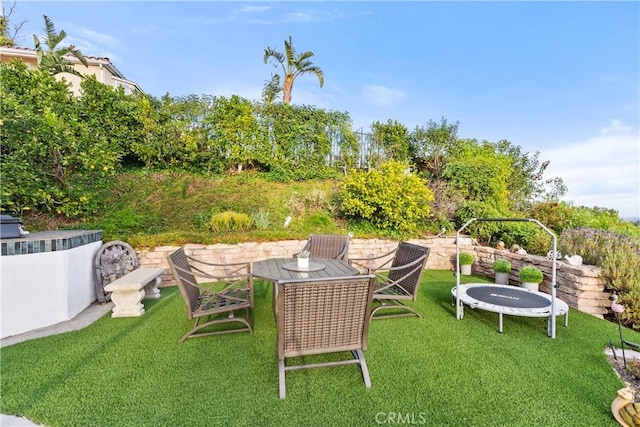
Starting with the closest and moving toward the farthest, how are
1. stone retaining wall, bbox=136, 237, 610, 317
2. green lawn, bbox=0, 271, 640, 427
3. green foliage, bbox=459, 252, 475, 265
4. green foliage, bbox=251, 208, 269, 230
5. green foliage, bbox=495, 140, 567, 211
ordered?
green lawn, bbox=0, 271, 640, 427 < stone retaining wall, bbox=136, 237, 610, 317 < green foliage, bbox=459, 252, 475, 265 < green foliage, bbox=251, 208, 269, 230 < green foliage, bbox=495, 140, 567, 211

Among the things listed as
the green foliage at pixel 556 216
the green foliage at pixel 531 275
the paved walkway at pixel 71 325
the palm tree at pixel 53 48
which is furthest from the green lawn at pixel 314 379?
the palm tree at pixel 53 48

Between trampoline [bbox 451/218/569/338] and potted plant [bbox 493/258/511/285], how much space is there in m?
1.34

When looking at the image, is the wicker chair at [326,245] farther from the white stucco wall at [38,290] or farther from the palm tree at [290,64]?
the palm tree at [290,64]

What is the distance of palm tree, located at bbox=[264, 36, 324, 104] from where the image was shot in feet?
40.4

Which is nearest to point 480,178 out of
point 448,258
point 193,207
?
point 448,258

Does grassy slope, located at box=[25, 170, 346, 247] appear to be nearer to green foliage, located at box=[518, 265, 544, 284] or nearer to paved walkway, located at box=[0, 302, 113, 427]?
paved walkway, located at box=[0, 302, 113, 427]

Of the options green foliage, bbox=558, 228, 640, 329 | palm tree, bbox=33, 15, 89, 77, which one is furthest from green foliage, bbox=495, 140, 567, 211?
palm tree, bbox=33, 15, 89, 77

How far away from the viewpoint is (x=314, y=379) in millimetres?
2445

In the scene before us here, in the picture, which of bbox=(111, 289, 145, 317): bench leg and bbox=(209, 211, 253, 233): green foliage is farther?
bbox=(209, 211, 253, 233): green foliage

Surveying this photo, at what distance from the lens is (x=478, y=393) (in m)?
2.26

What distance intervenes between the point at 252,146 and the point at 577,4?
7.68 metres

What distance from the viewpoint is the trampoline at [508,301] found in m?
3.21

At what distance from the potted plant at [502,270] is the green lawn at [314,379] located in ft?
5.89

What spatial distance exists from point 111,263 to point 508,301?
577cm
